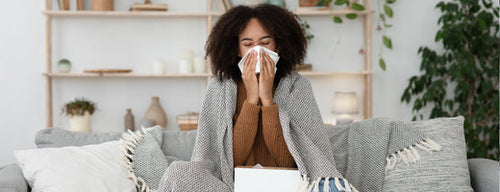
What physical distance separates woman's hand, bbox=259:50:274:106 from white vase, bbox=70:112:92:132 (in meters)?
2.01

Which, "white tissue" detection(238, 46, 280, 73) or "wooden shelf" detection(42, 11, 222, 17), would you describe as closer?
"white tissue" detection(238, 46, 280, 73)

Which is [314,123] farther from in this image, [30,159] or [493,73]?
[493,73]

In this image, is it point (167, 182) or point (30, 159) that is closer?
point (167, 182)

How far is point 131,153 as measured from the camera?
183 centimetres

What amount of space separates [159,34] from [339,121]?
4.89ft

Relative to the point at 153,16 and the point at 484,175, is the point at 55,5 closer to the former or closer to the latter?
the point at 153,16

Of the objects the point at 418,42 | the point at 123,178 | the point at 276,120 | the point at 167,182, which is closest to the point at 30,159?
the point at 123,178

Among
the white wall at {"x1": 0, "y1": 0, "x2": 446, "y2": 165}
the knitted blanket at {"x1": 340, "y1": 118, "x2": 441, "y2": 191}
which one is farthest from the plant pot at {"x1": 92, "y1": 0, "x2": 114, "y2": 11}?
the knitted blanket at {"x1": 340, "y1": 118, "x2": 441, "y2": 191}

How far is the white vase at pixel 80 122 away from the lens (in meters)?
3.27

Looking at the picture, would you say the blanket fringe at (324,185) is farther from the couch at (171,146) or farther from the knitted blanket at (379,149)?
the couch at (171,146)

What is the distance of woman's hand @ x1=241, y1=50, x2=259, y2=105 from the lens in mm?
1669

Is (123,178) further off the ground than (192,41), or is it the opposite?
(192,41)

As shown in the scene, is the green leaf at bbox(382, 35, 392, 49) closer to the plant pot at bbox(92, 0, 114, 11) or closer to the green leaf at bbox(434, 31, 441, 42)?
the green leaf at bbox(434, 31, 441, 42)

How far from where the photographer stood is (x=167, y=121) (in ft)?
11.6
